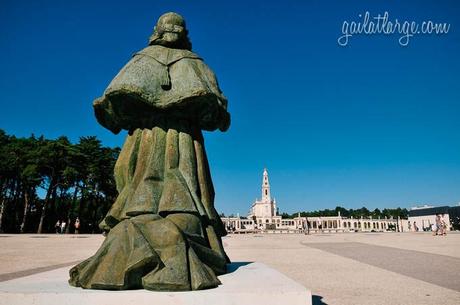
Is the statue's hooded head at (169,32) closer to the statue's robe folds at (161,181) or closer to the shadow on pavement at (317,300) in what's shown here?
the statue's robe folds at (161,181)

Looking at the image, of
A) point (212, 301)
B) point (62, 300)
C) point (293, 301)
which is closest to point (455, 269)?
point (293, 301)

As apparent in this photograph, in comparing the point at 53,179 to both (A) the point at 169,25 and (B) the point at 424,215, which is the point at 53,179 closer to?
(A) the point at 169,25

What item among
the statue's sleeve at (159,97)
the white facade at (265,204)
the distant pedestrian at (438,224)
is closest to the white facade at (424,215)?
the distant pedestrian at (438,224)

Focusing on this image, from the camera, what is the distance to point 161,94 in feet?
13.9

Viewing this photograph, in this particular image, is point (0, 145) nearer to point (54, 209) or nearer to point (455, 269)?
point (54, 209)

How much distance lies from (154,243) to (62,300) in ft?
2.90

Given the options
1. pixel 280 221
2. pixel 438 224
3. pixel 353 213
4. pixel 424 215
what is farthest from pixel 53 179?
pixel 353 213

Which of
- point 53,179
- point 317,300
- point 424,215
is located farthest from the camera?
point 424,215

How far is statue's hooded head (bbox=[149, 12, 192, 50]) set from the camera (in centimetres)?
482

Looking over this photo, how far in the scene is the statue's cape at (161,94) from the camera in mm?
4141

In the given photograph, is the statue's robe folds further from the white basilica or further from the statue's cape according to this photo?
the white basilica

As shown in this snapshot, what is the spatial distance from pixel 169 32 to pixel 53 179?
45.6 metres

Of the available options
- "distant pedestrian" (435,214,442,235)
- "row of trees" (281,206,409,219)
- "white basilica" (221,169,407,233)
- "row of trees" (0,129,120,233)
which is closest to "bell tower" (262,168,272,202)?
"white basilica" (221,169,407,233)

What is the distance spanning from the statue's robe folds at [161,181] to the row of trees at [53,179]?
136ft
